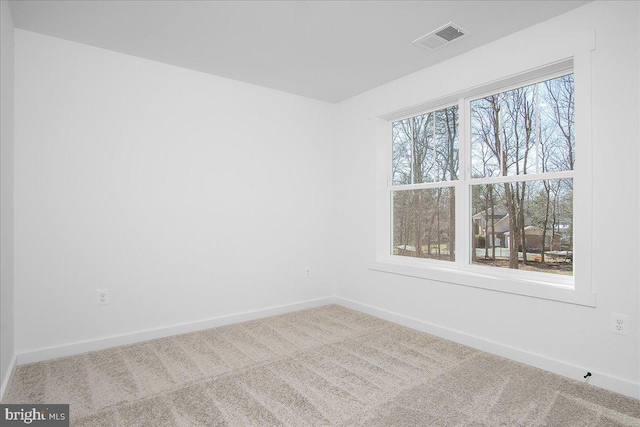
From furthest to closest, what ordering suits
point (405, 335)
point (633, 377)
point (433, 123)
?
point (433, 123) < point (405, 335) < point (633, 377)

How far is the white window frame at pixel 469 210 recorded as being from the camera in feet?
7.59

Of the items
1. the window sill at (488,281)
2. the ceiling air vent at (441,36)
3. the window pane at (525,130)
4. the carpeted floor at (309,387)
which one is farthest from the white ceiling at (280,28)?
the carpeted floor at (309,387)

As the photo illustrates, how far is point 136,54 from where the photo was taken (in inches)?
118

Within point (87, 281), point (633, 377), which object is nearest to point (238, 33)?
point (87, 281)

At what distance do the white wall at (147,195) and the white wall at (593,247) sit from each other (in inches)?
60.8

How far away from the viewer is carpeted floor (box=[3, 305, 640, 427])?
6.27 feet

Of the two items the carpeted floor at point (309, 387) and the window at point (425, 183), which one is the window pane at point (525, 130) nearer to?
the window at point (425, 183)

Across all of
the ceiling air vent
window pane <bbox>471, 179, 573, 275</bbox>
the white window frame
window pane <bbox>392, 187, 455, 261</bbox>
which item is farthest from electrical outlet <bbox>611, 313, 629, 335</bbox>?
the ceiling air vent

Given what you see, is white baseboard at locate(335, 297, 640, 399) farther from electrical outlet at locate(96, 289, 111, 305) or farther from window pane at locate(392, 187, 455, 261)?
electrical outlet at locate(96, 289, 111, 305)

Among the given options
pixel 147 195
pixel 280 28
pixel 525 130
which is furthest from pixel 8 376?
pixel 525 130

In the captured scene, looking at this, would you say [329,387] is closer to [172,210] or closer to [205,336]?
[205,336]

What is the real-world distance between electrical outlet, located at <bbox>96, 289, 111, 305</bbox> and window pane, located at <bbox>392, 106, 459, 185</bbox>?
3.03 m

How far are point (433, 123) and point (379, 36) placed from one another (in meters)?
1.16

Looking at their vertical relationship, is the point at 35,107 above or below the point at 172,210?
above
